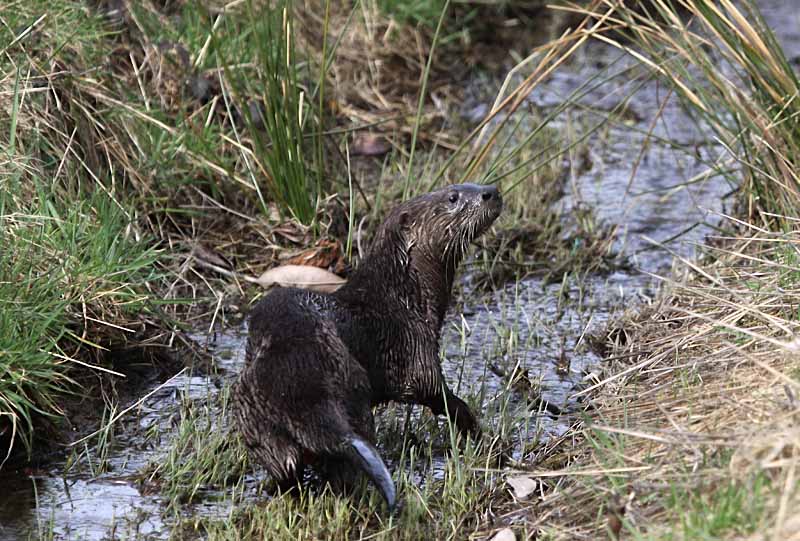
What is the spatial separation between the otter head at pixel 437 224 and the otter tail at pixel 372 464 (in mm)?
1059

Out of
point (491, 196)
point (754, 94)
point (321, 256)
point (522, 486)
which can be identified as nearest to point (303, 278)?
point (321, 256)

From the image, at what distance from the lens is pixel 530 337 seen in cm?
511

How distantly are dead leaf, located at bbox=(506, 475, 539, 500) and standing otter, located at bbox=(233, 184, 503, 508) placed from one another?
458 mm

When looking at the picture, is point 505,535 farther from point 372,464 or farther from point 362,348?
point 362,348

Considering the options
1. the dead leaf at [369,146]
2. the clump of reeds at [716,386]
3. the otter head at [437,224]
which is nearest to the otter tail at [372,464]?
the clump of reeds at [716,386]

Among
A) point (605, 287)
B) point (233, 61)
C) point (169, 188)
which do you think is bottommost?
point (605, 287)

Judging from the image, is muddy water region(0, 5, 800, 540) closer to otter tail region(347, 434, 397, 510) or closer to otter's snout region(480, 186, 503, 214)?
otter tail region(347, 434, 397, 510)

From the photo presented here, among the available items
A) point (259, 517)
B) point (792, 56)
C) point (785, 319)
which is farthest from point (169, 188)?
point (792, 56)

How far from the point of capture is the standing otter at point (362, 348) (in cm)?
357

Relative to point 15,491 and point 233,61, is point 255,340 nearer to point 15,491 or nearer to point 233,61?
point 15,491

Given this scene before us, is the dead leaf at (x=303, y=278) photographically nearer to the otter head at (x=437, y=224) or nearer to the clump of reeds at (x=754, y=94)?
the otter head at (x=437, y=224)

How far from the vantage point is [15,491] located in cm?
385

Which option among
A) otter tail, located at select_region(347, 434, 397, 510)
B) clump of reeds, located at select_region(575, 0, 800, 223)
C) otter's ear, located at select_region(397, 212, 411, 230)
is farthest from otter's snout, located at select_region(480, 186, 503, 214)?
otter tail, located at select_region(347, 434, 397, 510)

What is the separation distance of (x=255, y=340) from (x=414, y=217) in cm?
92
